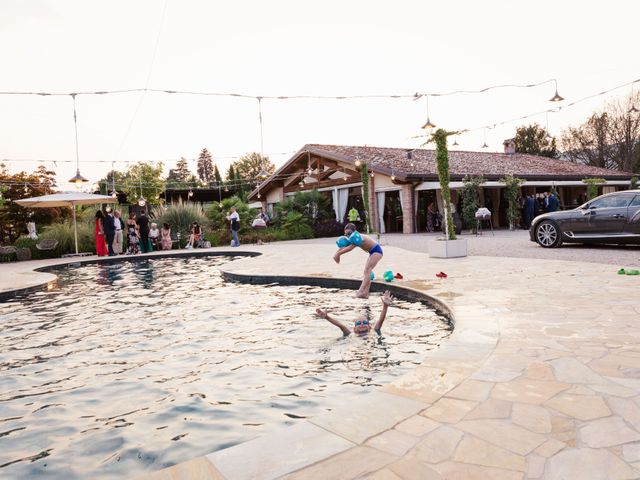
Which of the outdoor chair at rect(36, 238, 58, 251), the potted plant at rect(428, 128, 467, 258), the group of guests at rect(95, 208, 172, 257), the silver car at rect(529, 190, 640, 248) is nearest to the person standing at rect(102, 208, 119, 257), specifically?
the group of guests at rect(95, 208, 172, 257)

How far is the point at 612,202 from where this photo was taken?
1057 centimetres

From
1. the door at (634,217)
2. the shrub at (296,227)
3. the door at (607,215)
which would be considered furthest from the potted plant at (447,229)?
the shrub at (296,227)

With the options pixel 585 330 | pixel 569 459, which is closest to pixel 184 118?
pixel 585 330

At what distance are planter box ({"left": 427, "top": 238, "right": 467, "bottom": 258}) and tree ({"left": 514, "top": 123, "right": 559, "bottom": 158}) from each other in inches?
1357

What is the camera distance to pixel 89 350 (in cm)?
507

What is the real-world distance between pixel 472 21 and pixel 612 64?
7.69 m

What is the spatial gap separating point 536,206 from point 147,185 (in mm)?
45529

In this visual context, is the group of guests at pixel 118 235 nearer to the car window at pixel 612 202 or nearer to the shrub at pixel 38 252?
the shrub at pixel 38 252

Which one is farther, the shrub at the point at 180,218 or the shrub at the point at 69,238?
the shrub at the point at 180,218

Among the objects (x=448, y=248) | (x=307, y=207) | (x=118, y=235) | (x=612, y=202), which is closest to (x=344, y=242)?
(x=448, y=248)

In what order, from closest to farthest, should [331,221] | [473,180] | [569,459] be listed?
[569,459] → [473,180] → [331,221]

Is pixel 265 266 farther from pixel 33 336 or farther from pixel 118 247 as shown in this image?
pixel 118 247

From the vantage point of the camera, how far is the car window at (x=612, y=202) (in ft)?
33.9

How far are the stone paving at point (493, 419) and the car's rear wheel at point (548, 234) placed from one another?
24.8 ft
